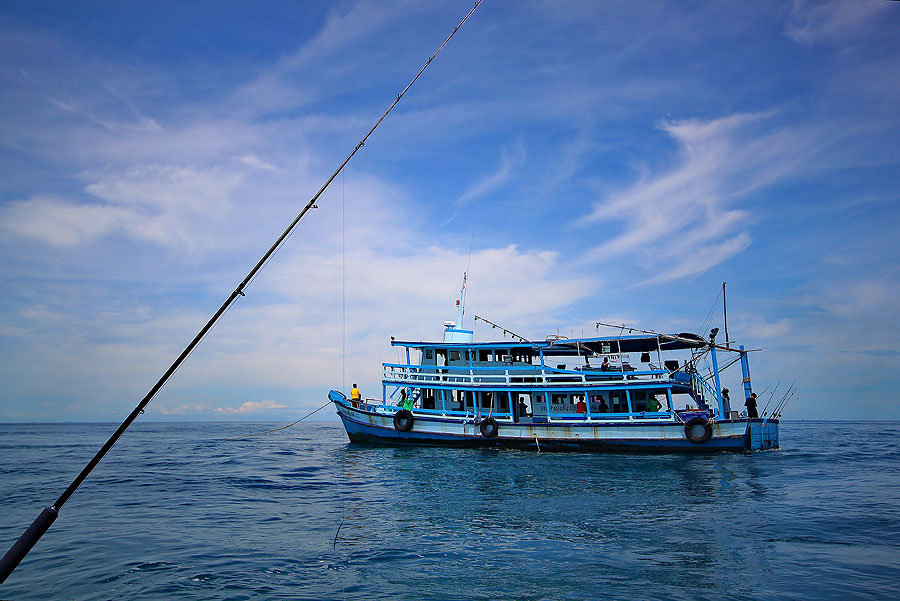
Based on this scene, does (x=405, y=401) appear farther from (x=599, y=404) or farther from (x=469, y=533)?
(x=469, y=533)

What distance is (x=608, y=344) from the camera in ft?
97.2

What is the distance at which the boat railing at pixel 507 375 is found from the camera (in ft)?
94.7

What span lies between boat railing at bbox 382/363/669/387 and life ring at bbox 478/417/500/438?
200 cm

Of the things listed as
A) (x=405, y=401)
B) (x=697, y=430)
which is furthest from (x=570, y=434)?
(x=405, y=401)

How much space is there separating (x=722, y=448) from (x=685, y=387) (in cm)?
367

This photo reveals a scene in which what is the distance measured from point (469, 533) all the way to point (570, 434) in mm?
17149

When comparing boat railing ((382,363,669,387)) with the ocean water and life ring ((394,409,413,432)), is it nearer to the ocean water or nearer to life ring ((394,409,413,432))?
life ring ((394,409,413,432))

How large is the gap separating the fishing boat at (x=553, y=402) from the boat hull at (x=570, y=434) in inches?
2.0

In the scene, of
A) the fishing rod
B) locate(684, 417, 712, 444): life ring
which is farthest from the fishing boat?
the fishing rod

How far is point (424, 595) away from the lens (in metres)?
8.43

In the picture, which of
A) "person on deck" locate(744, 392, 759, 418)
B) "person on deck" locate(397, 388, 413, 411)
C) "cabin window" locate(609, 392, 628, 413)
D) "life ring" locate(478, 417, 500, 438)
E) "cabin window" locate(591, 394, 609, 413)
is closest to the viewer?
"person on deck" locate(744, 392, 759, 418)

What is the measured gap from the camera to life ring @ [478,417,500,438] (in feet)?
95.7

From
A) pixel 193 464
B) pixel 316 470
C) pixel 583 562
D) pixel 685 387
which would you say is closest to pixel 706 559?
pixel 583 562

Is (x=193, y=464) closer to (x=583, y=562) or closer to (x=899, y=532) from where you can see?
(x=583, y=562)
